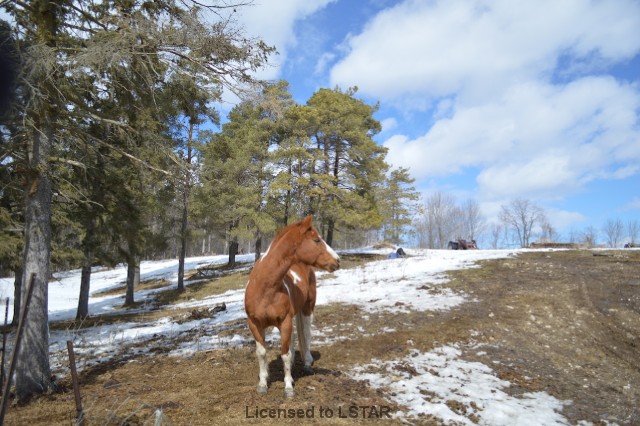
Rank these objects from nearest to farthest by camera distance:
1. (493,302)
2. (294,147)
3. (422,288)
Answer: (493,302)
(422,288)
(294,147)

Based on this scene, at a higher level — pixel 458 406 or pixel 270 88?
pixel 270 88

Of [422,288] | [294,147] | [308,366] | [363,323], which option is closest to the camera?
[308,366]

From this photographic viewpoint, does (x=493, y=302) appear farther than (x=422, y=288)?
No

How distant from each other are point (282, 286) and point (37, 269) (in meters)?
3.98

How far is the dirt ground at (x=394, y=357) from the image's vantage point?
4859 mm

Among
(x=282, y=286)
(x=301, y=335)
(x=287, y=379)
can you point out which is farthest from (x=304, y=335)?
(x=282, y=286)

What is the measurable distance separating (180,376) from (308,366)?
2.18 m

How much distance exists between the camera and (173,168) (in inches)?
276

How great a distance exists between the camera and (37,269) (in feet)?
19.8

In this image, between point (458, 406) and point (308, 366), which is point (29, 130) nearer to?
point (308, 366)

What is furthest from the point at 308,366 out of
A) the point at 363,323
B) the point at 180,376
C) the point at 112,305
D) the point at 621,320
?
the point at 112,305

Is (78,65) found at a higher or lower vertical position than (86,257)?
higher

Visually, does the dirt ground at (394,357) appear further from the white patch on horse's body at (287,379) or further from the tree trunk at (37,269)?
the tree trunk at (37,269)

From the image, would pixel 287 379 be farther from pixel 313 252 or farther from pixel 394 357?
pixel 394 357
